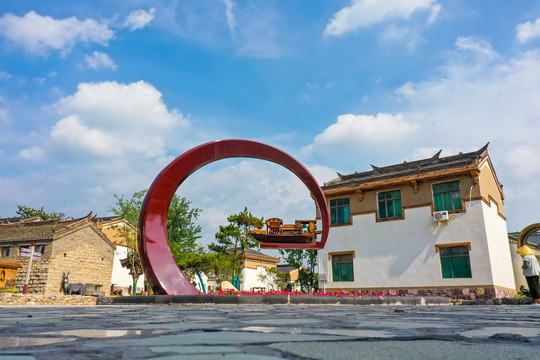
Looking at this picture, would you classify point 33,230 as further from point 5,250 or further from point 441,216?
point 441,216

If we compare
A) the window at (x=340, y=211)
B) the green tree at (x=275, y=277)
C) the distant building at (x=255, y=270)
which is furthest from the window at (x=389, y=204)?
the distant building at (x=255, y=270)

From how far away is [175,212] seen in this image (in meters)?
34.2

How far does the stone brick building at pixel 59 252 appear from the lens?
29.8 meters

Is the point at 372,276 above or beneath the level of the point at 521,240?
beneath

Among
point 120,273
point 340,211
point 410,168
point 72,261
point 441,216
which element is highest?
point 410,168

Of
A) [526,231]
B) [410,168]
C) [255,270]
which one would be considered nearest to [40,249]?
[255,270]

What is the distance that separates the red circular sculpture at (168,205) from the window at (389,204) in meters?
10.1

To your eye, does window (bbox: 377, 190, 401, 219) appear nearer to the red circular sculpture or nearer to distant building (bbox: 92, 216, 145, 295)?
the red circular sculpture

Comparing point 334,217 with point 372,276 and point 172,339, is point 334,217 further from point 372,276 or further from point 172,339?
point 172,339

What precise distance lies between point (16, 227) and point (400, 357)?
39811mm

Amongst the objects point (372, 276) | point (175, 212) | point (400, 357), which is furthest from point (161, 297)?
point (175, 212)

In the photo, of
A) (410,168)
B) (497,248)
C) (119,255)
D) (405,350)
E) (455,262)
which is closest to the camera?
(405,350)

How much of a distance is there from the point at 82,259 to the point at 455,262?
27847mm

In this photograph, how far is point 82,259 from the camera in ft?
107
